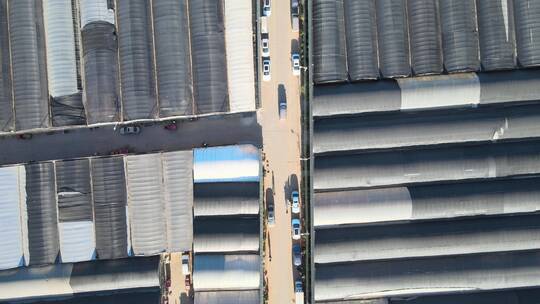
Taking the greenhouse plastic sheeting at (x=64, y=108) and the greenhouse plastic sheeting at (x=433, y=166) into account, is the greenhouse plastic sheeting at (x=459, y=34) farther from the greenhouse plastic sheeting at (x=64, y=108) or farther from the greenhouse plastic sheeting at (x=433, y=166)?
the greenhouse plastic sheeting at (x=64, y=108)

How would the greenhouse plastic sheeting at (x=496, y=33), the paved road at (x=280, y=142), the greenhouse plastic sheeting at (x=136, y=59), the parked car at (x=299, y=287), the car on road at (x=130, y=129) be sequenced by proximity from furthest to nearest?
1. the paved road at (x=280, y=142)
2. the car on road at (x=130, y=129)
3. the parked car at (x=299, y=287)
4. the greenhouse plastic sheeting at (x=496, y=33)
5. the greenhouse plastic sheeting at (x=136, y=59)

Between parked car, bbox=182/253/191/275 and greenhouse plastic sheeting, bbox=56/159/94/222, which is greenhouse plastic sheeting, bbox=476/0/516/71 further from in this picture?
greenhouse plastic sheeting, bbox=56/159/94/222

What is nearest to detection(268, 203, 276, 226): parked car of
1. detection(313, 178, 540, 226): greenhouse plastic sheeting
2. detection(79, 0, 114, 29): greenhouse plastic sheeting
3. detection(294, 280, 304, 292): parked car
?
detection(313, 178, 540, 226): greenhouse plastic sheeting

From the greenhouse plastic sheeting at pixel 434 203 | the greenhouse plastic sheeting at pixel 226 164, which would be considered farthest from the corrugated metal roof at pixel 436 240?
the greenhouse plastic sheeting at pixel 226 164

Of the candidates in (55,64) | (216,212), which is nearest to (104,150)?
(55,64)

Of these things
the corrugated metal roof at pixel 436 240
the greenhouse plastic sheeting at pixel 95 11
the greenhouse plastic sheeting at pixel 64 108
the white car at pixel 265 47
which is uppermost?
the greenhouse plastic sheeting at pixel 95 11

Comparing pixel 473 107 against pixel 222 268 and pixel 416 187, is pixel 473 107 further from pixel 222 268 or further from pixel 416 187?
pixel 222 268
